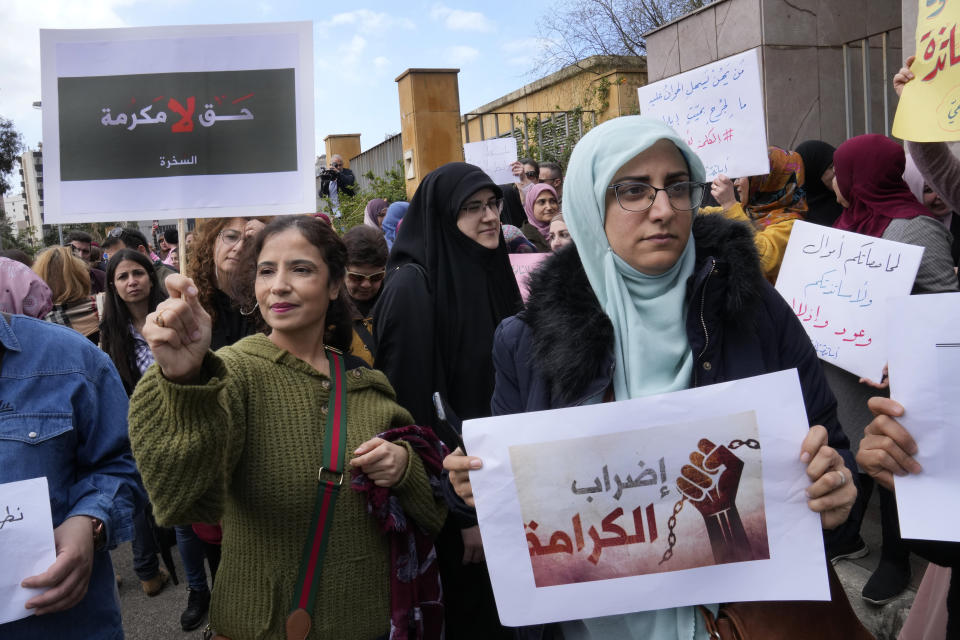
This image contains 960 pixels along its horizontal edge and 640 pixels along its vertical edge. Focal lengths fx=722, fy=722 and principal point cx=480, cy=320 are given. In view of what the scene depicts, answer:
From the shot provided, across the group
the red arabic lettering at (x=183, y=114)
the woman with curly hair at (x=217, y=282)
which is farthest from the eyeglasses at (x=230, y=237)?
the red arabic lettering at (x=183, y=114)

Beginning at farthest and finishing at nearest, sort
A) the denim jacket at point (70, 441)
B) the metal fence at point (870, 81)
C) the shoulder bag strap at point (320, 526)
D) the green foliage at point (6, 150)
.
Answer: the green foliage at point (6, 150)
the metal fence at point (870, 81)
the shoulder bag strap at point (320, 526)
the denim jacket at point (70, 441)

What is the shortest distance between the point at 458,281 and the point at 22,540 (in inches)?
79.0

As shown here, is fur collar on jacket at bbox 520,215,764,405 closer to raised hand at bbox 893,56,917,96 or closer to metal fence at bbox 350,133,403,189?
raised hand at bbox 893,56,917,96

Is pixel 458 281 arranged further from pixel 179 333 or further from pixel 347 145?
pixel 347 145

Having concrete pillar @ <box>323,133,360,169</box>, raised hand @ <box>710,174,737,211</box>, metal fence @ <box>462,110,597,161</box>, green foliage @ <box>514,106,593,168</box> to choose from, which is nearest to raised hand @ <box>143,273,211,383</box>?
raised hand @ <box>710,174,737,211</box>

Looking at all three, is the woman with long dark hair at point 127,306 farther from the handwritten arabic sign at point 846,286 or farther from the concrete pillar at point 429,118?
the concrete pillar at point 429,118

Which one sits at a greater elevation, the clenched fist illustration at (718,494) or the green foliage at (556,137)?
the green foliage at (556,137)

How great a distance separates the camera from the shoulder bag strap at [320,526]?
2.04 m

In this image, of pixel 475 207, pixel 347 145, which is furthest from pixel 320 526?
pixel 347 145

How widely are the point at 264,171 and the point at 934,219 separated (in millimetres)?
2985

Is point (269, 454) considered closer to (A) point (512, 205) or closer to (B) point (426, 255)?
(B) point (426, 255)

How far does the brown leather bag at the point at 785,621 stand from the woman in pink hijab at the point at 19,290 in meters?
2.98

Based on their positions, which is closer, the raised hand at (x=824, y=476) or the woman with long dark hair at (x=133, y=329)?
the raised hand at (x=824, y=476)

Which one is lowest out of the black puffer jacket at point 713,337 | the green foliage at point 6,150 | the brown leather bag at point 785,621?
the brown leather bag at point 785,621
